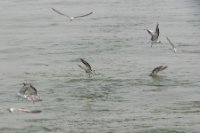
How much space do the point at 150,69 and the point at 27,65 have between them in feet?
10.7

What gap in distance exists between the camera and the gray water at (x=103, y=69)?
14516 millimetres

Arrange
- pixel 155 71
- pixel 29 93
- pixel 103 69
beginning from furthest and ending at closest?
pixel 103 69 → pixel 155 71 → pixel 29 93

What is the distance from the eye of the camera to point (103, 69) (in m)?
19.3

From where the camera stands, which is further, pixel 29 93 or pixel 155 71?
pixel 155 71

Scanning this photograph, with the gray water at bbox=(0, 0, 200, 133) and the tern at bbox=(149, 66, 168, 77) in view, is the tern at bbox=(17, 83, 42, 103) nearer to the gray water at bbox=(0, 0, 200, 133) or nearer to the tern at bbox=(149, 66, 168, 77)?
the gray water at bbox=(0, 0, 200, 133)

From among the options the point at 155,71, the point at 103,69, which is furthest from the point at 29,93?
the point at 103,69

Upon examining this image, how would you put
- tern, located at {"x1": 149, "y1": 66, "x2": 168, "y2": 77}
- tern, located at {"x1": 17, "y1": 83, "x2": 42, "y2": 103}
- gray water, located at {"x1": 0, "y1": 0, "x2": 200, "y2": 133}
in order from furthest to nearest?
tern, located at {"x1": 149, "y1": 66, "x2": 168, "y2": 77}, tern, located at {"x1": 17, "y1": 83, "x2": 42, "y2": 103}, gray water, located at {"x1": 0, "y1": 0, "x2": 200, "y2": 133}

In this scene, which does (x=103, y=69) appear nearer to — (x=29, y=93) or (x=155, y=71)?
(x=155, y=71)

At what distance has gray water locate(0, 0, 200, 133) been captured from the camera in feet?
47.6

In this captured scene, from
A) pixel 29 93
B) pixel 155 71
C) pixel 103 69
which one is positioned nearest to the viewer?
pixel 29 93

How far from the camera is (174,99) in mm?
16000

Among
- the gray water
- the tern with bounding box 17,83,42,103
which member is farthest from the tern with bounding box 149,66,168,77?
the tern with bounding box 17,83,42,103

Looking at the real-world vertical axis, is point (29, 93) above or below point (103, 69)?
below

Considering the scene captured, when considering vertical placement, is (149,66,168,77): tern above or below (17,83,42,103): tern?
above
